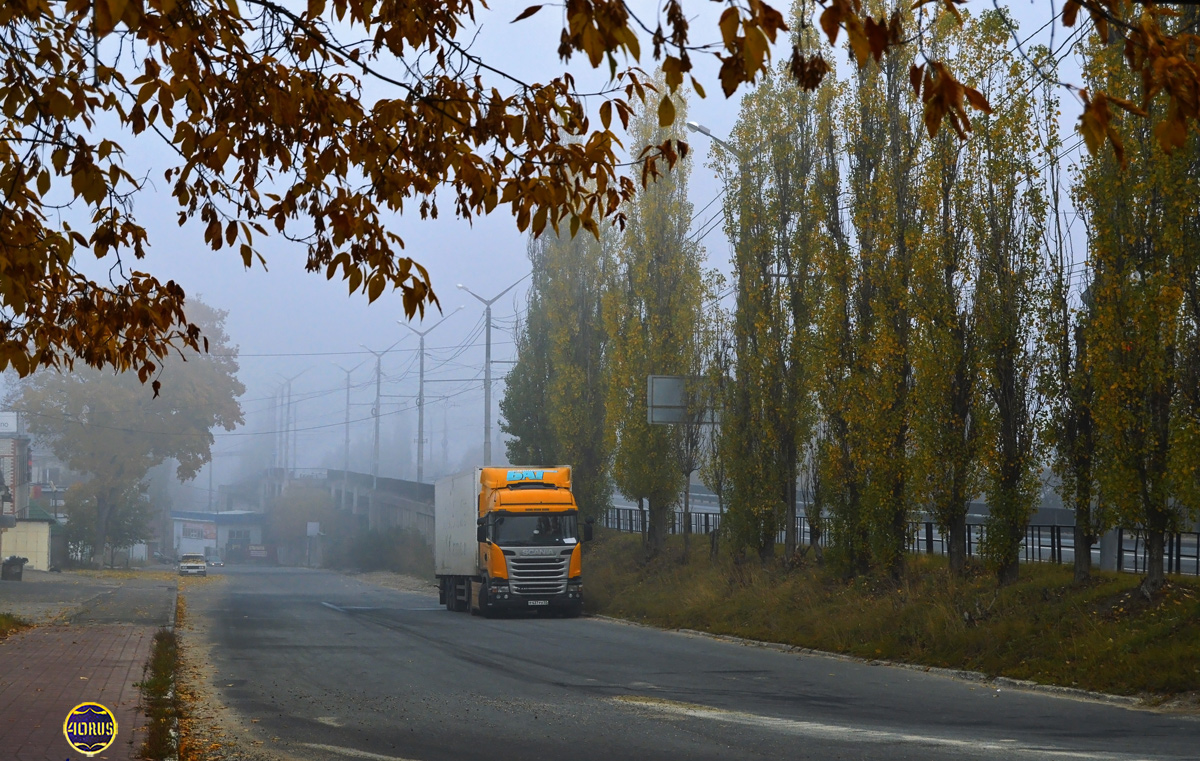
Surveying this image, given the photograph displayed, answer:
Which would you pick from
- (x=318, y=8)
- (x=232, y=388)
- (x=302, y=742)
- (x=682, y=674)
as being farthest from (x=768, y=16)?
(x=232, y=388)

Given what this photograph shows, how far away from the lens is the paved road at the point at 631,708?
9.88m

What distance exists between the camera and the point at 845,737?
10.3 metres

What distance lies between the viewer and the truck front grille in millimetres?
30188

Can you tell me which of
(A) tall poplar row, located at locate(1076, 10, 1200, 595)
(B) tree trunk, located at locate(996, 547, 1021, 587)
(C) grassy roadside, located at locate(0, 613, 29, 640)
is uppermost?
(A) tall poplar row, located at locate(1076, 10, 1200, 595)

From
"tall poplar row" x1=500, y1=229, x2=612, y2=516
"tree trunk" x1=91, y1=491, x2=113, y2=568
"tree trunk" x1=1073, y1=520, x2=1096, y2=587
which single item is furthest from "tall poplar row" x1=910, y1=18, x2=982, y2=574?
"tree trunk" x1=91, y1=491, x2=113, y2=568

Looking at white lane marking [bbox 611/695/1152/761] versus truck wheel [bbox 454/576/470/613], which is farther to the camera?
truck wheel [bbox 454/576/470/613]

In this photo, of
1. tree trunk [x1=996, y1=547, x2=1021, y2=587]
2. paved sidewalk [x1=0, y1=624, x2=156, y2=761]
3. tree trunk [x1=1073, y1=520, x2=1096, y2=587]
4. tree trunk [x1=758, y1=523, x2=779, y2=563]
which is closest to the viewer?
paved sidewalk [x1=0, y1=624, x2=156, y2=761]

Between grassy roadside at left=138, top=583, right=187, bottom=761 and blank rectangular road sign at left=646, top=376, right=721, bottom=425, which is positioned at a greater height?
blank rectangular road sign at left=646, top=376, right=721, bottom=425

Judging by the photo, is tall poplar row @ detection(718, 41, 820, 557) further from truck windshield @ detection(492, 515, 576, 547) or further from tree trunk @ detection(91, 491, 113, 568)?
tree trunk @ detection(91, 491, 113, 568)

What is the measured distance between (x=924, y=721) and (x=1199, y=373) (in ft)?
22.2

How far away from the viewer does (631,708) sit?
12422 mm

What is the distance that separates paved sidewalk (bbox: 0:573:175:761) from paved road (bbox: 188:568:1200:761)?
1228 mm

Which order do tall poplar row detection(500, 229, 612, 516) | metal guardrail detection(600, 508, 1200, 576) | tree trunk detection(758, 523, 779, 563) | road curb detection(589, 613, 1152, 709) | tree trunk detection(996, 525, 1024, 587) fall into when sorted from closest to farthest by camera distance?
road curb detection(589, 613, 1152, 709) < metal guardrail detection(600, 508, 1200, 576) < tree trunk detection(996, 525, 1024, 587) < tree trunk detection(758, 523, 779, 563) < tall poplar row detection(500, 229, 612, 516)

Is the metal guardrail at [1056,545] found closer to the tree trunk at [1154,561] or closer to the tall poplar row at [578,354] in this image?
the tree trunk at [1154,561]
